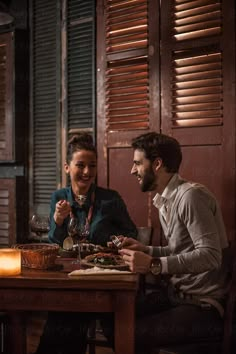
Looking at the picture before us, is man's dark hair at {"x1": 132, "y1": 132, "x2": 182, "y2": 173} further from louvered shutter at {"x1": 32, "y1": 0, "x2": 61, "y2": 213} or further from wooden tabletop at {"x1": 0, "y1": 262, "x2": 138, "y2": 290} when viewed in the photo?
louvered shutter at {"x1": 32, "y1": 0, "x2": 61, "y2": 213}

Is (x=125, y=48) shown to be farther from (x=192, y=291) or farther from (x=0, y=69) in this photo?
(x=192, y=291)

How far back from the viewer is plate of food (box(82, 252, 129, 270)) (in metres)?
2.01

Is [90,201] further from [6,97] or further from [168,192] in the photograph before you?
[6,97]

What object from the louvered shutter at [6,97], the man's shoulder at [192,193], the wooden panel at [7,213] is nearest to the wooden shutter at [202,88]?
the man's shoulder at [192,193]

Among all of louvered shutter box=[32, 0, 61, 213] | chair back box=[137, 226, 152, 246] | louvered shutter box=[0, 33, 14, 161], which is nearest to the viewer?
chair back box=[137, 226, 152, 246]

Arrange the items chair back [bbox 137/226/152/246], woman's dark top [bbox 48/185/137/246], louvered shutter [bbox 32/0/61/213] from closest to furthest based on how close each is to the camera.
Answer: woman's dark top [bbox 48/185/137/246], chair back [bbox 137/226/152/246], louvered shutter [bbox 32/0/61/213]

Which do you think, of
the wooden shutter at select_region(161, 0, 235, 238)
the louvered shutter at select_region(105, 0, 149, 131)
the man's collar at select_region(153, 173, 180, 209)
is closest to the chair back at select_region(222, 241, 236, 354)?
the man's collar at select_region(153, 173, 180, 209)

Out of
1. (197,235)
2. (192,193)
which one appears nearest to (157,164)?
(192,193)

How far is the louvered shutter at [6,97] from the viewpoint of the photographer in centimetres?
415

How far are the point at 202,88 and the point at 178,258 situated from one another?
1.49 meters

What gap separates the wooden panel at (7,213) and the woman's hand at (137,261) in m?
2.31

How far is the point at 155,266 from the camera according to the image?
2.10 meters

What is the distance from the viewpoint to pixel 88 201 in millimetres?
3055

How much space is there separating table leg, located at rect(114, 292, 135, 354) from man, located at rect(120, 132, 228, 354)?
189 millimetres
